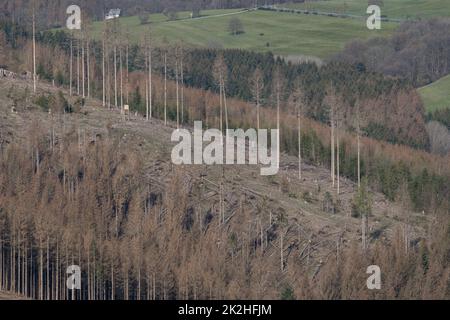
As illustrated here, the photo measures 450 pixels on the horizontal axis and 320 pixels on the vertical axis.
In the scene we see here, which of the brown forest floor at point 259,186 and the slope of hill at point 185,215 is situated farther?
the brown forest floor at point 259,186

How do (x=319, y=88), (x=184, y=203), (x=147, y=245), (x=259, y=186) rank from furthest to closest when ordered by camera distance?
(x=319, y=88), (x=259, y=186), (x=184, y=203), (x=147, y=245)

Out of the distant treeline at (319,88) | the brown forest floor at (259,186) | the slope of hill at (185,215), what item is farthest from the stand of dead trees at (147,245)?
the distant treeline at (319,88)

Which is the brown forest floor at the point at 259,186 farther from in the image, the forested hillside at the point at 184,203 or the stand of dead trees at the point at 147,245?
the stand of dead trees at the point at 147,245

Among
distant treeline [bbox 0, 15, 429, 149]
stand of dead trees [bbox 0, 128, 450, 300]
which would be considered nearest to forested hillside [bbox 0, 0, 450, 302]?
stand of dead trees [bbox 0, 128, 450, 300]

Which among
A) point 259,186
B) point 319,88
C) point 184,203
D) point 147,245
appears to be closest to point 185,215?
point 184,203

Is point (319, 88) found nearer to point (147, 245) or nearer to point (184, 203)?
point (184, 203)

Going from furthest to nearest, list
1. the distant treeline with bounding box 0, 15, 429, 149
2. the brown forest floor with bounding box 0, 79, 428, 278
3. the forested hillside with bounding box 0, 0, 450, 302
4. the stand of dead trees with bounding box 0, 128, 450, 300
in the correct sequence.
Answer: the distant treeline with bounding box 0, 15, 429, 149, the brown forest floor with bounding box 0, 79, 428, 278, the forested hillside with bounding box 0, 0, 450, 302, the stand of dead trees with bounding box 0, 128, 450, 300

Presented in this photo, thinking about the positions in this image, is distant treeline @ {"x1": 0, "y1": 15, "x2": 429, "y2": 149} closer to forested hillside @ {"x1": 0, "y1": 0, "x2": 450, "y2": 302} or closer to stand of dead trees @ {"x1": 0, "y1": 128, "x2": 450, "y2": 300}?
forested hillside @ {"x1": 0, "y1": 0, "x2": 450, "y2": 302}

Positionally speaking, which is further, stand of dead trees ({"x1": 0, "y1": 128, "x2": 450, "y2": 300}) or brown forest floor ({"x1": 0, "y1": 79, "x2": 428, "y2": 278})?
brown forest floor ({"x1": 0, "y1": 79, "x2": 428, "y2": 278})

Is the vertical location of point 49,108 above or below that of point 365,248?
above

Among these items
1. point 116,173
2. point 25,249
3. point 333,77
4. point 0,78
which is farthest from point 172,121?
point 333,77

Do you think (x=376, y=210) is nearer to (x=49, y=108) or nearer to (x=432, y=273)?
(x=432, y=273)
